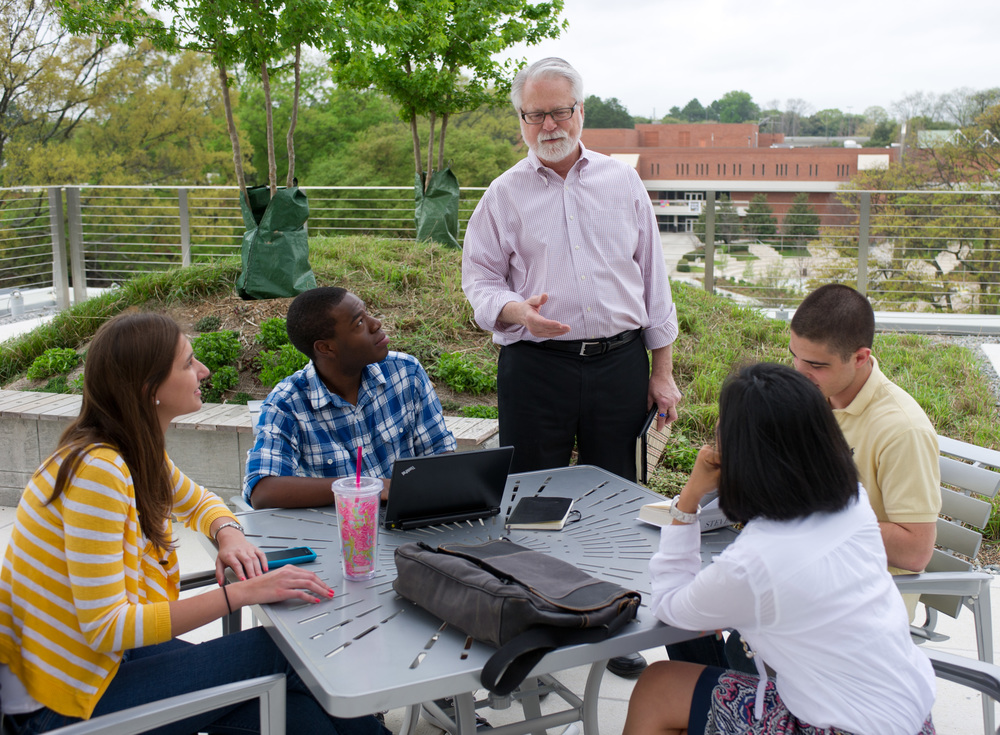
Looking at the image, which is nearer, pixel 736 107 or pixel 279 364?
pixel 279 364

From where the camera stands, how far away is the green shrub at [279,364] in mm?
4715

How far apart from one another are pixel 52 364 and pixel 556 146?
4.11 m

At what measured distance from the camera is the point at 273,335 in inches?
199

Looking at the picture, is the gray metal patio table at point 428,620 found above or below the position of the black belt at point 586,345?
below

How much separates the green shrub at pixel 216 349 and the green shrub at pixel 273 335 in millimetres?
166

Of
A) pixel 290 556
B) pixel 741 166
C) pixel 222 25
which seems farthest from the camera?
pixel 741 166

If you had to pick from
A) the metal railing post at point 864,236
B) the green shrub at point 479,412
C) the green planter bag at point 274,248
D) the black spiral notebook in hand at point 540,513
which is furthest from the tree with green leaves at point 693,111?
the black spiral notebook in hand at point 540,513

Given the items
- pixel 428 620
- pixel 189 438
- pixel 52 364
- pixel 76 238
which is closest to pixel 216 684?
pixel 428 620

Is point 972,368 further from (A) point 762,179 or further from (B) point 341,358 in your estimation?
(A) point 762,179

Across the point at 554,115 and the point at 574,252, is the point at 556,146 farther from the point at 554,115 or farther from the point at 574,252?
the point at 574,252

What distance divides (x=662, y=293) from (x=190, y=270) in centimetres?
458

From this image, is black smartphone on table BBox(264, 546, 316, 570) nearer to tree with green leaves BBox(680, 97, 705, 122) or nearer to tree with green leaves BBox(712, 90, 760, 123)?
tree with green leaves BBox(680, 97, 705, 122)

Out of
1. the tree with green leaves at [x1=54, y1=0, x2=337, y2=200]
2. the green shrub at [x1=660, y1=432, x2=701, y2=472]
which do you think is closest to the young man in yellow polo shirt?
the green shrub at [x1=660, y1=432, x2=701, y2=472]

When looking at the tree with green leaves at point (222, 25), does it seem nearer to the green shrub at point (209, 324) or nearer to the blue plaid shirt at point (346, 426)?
the green shrub at point (209, 324)
